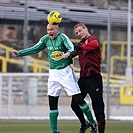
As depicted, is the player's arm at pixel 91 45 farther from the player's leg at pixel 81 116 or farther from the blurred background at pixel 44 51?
the blurred background at pixel 44 51

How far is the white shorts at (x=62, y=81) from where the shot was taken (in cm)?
1046

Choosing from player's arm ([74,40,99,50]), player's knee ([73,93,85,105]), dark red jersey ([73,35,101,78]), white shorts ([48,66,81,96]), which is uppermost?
player's arm ([74,40,99,50])

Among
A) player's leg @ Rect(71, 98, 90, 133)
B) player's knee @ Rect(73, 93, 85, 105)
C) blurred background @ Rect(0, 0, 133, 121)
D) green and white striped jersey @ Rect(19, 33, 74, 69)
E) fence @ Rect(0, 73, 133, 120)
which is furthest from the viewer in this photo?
blurred background @ Rect(0, 0, 133, 121)

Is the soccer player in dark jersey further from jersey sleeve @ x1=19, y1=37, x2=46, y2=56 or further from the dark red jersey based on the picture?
jersey sleeve @ x1=19, y1=37, x2=46, y2=56

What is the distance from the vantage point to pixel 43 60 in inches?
775

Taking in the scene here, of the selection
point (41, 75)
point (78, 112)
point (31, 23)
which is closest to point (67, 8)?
point (31, 23)

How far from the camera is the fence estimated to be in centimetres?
1739

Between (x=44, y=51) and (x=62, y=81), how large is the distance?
27.6ft

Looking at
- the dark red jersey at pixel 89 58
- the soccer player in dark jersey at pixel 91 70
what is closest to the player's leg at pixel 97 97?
the soccer player in dark jersey at pixel 91 70

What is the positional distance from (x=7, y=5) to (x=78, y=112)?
26.0 feet

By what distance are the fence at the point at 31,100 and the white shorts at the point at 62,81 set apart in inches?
265

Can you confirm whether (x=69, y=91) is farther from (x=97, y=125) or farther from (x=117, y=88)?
(x=117, y=88)

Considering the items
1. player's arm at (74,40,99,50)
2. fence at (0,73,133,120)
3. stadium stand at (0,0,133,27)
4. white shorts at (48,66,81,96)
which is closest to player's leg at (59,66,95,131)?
white shorts at (48,66,81,96)

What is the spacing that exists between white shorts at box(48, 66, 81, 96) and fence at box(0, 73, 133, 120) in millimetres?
6743
